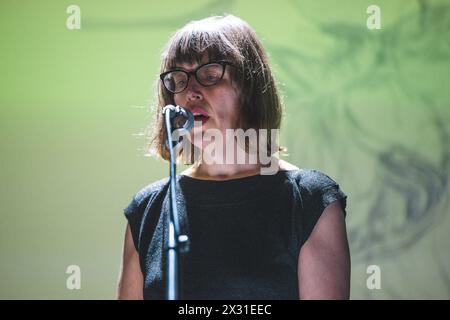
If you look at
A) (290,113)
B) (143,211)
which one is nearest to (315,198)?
(143,211)

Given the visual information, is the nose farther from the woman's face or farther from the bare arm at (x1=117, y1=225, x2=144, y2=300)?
the bare arm at (x1=117, y1=225, x2=144, y2=300)

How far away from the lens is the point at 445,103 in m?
1.95

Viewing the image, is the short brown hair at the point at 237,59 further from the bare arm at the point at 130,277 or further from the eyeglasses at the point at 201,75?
the bare arm at the point at 130,277

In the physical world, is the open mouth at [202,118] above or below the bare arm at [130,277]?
above

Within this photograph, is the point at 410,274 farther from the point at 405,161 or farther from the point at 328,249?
the point at 328,249

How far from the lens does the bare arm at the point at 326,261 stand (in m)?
1.17

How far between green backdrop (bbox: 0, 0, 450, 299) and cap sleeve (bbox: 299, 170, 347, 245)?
0.68 meters

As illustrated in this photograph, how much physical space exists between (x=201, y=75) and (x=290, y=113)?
0.71 metres

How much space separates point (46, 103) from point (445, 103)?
1297 mm

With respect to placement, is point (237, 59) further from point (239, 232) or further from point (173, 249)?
point (173, 249)

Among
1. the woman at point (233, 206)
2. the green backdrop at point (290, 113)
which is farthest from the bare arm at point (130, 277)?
the green backdrop at point (290, 113)

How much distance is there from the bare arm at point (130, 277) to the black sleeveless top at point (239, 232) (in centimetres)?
3
